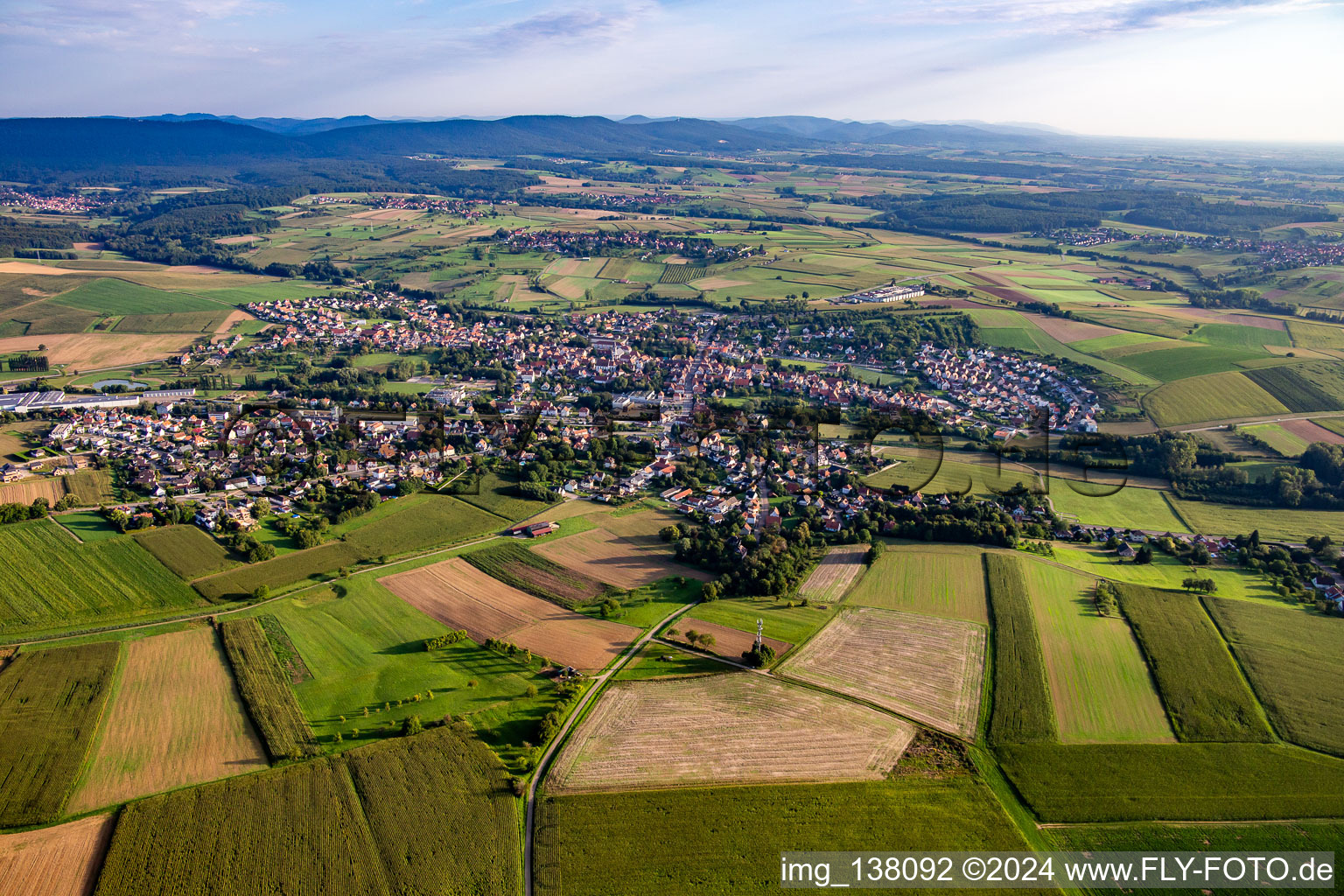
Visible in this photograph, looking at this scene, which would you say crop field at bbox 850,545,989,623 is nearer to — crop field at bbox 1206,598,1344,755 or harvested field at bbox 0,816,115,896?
crop field at bbox 1206,598,1344,755

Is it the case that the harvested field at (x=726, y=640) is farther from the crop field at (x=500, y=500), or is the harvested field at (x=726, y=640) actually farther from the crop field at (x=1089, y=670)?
the crop field at (x=500, y=500)

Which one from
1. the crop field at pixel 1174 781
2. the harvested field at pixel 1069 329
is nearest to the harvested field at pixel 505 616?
the crop field at pixel 1174 781

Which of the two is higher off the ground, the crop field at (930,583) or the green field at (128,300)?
the green field at (128,300)

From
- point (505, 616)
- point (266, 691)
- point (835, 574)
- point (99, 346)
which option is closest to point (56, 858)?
point (266, 691)

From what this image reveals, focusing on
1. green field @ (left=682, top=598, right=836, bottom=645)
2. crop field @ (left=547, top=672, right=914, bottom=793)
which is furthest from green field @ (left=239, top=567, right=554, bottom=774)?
green field @ (left=682, top=598, right=836, bottom=645)

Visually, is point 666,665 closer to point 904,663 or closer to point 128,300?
point 904,663

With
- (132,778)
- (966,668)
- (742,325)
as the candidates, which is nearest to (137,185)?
(742,325)
